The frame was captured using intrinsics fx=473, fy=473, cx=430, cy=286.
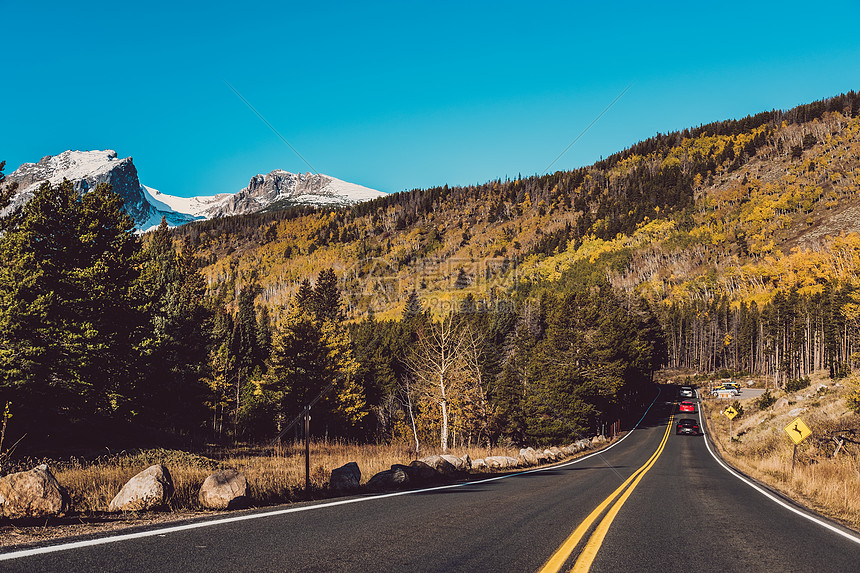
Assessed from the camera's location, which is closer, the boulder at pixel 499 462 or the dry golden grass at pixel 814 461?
the dry golden grass at pixel 814 461

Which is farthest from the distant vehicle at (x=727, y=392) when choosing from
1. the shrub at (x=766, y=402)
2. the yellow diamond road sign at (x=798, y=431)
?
the yellow diamond road sign at (x=798, y=431)

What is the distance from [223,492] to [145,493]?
40.6 inches

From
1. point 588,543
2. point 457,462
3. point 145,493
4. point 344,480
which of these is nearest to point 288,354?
point 457,462

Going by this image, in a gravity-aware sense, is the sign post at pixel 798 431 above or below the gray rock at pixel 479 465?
above

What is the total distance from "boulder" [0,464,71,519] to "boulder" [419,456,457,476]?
8.40 meters

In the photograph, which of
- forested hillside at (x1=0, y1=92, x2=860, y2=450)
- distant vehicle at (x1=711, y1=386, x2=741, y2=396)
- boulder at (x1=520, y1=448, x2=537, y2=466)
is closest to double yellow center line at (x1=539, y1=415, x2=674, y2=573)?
boulder at (x1=520, y1=448, x2=537, y2=466)

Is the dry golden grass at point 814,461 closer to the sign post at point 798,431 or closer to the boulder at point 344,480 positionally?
the sign post at point 798,431

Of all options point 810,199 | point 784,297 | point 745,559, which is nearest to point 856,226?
point 810,199

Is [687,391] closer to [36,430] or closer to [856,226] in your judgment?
[36,430]

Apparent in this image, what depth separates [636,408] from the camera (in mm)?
69500

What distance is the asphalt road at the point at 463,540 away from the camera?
4152mm

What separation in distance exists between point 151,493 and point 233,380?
194 ft

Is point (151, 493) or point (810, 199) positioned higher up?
point (810, 199)

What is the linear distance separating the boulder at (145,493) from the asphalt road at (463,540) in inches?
59.2
